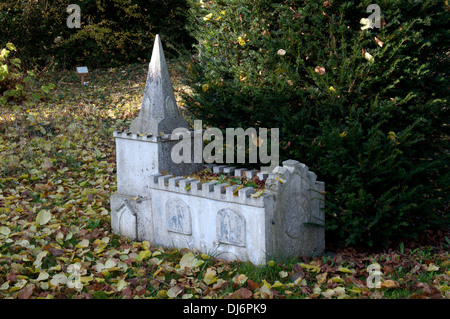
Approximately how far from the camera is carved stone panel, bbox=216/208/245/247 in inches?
160

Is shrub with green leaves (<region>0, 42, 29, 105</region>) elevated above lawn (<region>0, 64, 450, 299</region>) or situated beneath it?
elevated above

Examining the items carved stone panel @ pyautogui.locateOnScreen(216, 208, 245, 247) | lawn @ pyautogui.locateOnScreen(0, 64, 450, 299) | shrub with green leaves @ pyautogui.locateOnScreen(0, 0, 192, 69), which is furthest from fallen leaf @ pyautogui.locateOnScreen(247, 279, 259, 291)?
shrub with green leaves @ pyautogui.locateOnScreen(0, 0, 192, 69)

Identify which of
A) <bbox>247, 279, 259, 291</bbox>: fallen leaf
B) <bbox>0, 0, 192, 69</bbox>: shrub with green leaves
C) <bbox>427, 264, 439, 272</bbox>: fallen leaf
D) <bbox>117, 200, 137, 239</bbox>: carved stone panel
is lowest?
<bbox>247, 279, 259, 291</bbox>: fallen leaf

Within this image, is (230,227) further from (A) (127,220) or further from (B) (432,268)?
(B) (432,268)

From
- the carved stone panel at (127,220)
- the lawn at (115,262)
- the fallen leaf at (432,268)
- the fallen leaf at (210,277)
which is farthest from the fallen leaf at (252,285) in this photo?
the carved stone panel at (127,220)

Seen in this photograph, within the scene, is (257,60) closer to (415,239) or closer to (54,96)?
(415,239)

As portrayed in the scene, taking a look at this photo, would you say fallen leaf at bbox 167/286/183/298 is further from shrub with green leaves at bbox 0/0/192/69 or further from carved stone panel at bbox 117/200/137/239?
shrub with green leaves at bbox 0/0/192/69

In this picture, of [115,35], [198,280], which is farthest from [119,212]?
[115,35]

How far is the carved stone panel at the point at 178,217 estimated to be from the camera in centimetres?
443

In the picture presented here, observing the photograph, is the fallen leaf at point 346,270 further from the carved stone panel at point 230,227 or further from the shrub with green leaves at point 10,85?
the shrub with green leaves at point 10,85

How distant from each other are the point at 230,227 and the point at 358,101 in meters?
1.68

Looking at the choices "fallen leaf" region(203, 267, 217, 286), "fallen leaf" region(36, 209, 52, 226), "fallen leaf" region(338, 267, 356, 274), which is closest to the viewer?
"fallen leaf" region(203, 267, 217, 286)

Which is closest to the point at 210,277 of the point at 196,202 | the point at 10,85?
the point at 196,202

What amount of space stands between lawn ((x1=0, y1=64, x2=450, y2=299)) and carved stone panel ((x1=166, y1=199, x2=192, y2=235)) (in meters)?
0.20
